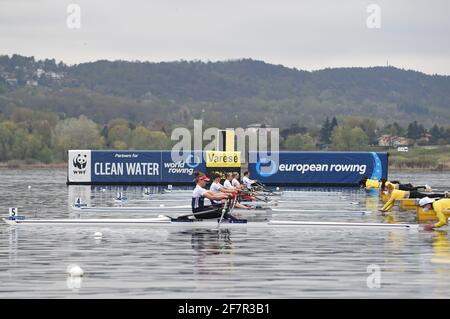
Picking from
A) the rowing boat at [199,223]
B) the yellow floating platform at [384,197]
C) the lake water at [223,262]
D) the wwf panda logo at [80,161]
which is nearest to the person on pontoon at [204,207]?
the rowing boat at [199,223]

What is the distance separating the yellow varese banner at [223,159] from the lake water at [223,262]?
32399 mm

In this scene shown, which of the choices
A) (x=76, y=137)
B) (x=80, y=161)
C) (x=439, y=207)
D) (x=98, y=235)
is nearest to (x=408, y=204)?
(x=439, y=207)

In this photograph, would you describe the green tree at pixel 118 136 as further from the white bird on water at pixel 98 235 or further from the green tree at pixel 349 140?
the white bird on water at pixel 98 235

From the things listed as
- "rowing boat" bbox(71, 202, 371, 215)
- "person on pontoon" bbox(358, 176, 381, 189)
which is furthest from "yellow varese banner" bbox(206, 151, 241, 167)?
"rowing boat" bbox(71, 202, 371, 215)

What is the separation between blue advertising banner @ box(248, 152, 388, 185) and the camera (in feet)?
236

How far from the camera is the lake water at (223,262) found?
66.4 feet

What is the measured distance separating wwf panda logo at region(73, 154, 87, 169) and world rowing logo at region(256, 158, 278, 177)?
12.1m

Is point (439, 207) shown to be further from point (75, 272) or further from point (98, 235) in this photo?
point (75, 272)

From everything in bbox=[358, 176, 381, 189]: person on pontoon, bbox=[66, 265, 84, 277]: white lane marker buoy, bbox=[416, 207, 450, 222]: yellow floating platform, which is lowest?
bbox=[358, 176, 381, 189]: person on pontoon

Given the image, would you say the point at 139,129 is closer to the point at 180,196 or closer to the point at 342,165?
the point at 342,165

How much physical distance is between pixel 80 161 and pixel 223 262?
50810 mm

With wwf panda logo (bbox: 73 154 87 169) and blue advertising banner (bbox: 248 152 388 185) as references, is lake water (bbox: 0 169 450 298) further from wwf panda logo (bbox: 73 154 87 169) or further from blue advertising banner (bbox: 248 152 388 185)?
wwf panda logo (bbox: 73 154 87 169)

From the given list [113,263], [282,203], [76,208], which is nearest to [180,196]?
[282,203]
